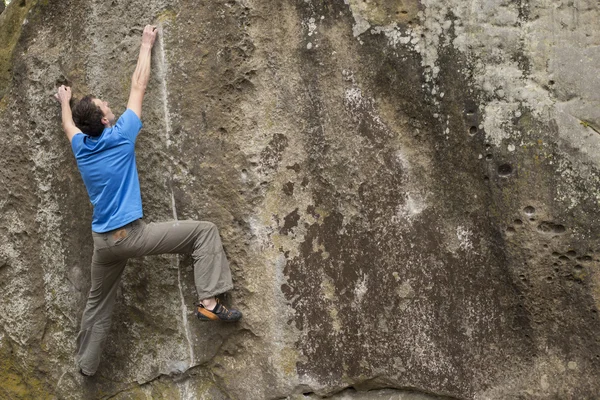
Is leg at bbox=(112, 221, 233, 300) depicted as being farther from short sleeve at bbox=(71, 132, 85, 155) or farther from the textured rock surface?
short sleeve at bbox=(71, 132, 85, 155)

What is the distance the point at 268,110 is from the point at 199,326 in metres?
1.23

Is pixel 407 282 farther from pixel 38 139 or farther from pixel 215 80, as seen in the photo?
pixel 38 139

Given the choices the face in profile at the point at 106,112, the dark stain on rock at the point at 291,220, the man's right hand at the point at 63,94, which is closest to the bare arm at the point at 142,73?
the face in profile at the point at 106,112

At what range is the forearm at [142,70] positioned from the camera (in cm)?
383

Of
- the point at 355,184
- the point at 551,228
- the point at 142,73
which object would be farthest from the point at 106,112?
the point at 551,228

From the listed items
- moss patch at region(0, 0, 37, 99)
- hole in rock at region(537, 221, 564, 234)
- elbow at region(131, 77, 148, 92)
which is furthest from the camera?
moss patch at region(0, 0, 37, 99)

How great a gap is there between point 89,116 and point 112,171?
30 cm

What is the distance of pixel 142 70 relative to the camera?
386cm

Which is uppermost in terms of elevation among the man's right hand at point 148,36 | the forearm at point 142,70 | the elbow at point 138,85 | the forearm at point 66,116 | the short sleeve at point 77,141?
the man's right hand at point 148,36

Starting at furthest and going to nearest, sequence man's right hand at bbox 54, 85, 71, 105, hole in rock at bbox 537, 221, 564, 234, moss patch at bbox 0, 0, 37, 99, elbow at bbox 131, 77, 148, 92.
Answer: moss patch at bbox 0, 0, 37, 99, man's right hand at bbox 54, 85, 71, 105, elbow at bbox 131, 77, 148, 92, hole in rock at bbox 537, 221, 564, 234

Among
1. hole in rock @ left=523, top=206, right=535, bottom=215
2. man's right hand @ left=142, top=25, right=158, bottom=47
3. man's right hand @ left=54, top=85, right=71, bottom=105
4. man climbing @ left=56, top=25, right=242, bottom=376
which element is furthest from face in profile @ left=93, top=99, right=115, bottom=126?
hole in rock @ left=523, top=206, right=535, bottom=215

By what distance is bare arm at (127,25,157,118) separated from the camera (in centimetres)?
379

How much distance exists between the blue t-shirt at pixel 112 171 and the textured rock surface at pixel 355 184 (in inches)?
11.4

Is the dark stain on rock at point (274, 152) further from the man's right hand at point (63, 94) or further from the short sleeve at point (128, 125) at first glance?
the man's right hand at point (63, 94)
